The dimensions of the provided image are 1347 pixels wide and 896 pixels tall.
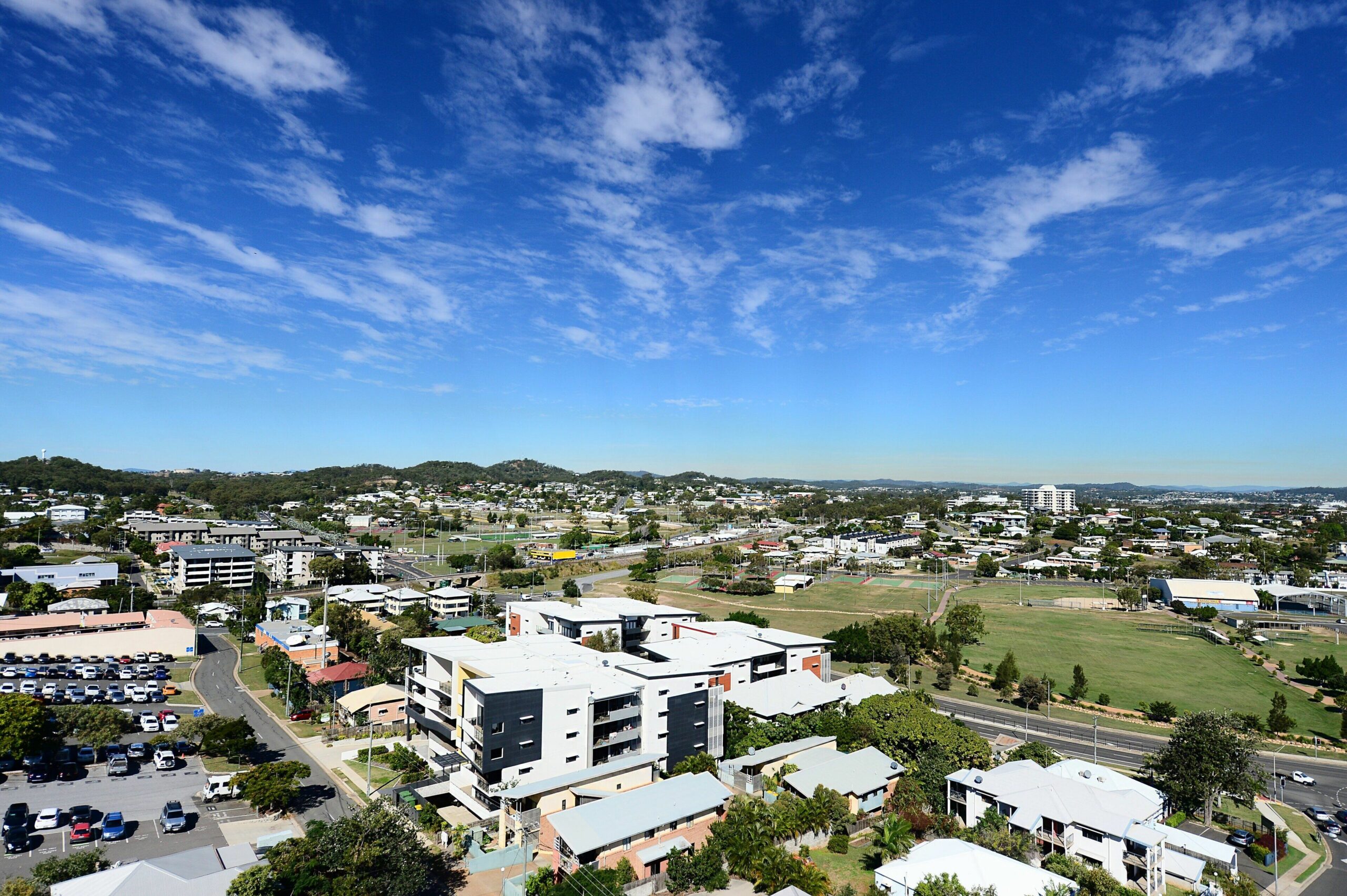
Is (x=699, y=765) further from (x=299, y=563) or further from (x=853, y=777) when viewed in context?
(x=299, y=563)

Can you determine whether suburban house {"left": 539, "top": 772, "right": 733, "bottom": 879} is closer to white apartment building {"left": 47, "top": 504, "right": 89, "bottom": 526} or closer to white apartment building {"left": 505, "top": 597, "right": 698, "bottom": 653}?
white apartment building {"left": 505, "top": 597, "right": 698, "bottom": 653}

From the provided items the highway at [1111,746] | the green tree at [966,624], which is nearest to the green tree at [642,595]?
the green tree at [966,624]

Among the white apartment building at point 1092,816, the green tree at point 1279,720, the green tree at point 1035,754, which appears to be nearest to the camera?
the white apartment building at point 1092,816

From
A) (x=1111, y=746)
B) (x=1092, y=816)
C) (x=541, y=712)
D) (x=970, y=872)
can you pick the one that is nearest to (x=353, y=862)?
(x=541, y=712)

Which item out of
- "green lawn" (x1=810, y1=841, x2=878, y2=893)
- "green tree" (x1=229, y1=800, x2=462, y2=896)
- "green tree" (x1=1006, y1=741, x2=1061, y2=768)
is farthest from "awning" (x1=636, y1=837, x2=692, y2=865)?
"green tree" (x1=1006, y1=741, x2=1061, y2=768)

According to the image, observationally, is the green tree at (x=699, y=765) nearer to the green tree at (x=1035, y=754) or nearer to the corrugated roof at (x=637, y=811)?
the corrugated roof at (x=637, y=811)

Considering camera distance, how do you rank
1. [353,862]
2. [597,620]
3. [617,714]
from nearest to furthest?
[353,862]
[617,714]
[597,620]
